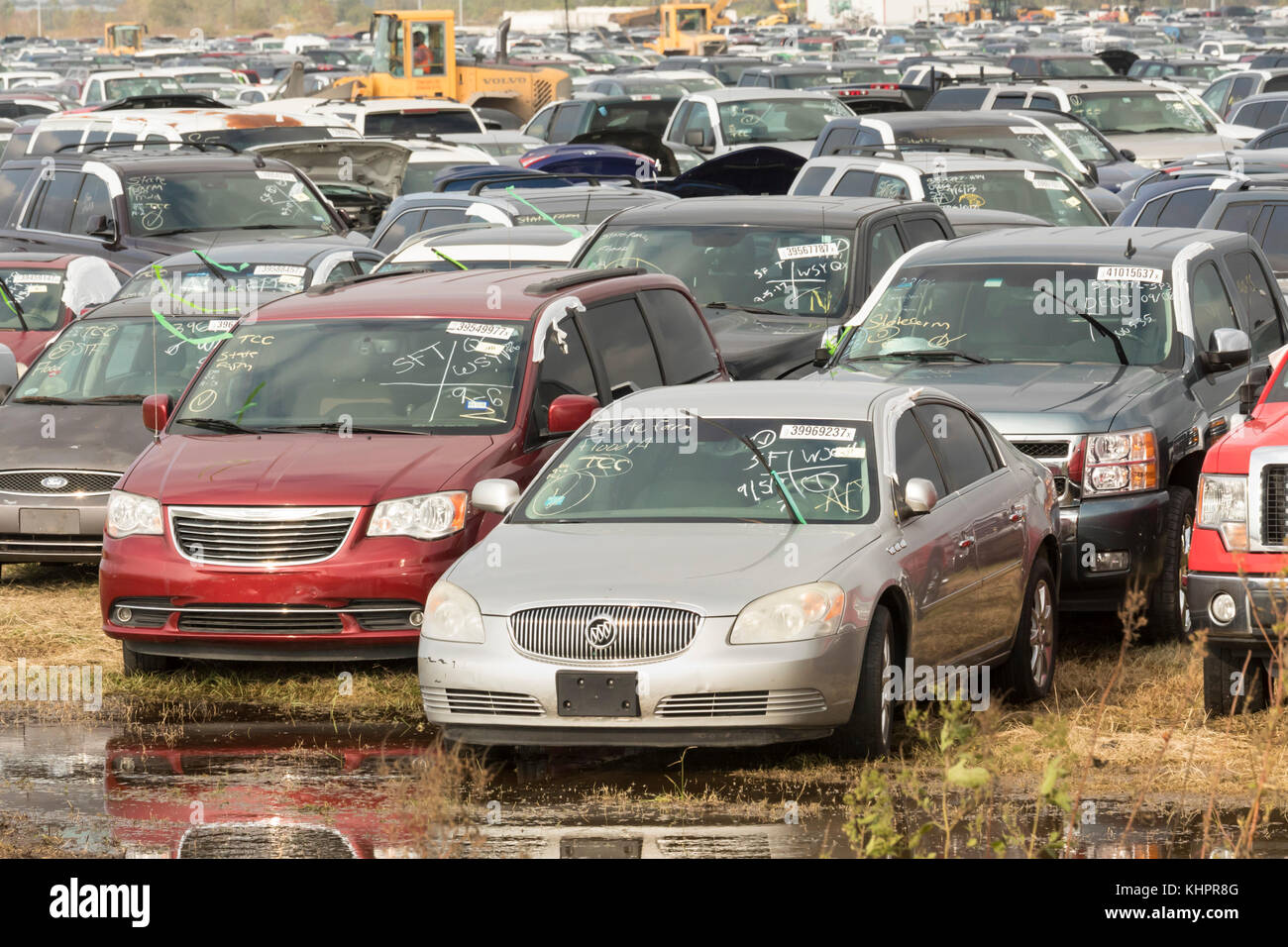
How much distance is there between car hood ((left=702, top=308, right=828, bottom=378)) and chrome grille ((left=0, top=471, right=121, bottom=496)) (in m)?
3.64

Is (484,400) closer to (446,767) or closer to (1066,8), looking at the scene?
(446,767)

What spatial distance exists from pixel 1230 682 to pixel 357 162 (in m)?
17.1

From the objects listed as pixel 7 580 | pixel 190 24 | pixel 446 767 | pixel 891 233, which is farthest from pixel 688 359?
pixel 190 24

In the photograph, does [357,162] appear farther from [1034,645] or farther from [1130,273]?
[1034,645]

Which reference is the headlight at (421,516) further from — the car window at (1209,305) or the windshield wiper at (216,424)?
the car window at (1209,305)

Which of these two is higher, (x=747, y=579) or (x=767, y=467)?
(x=767, y=467)

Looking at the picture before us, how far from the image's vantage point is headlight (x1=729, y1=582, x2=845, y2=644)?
8.24 metres

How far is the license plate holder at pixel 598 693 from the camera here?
8195 millimetres

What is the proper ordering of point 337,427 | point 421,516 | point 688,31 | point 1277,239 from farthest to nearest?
point 688,31 < point 1277,239 < point 337,427 < point 421,516

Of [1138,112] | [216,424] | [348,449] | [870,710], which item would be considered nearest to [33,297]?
[216,424]

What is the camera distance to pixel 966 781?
5.67m

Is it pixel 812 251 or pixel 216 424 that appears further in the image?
pixel 812 251

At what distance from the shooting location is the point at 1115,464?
1091cm

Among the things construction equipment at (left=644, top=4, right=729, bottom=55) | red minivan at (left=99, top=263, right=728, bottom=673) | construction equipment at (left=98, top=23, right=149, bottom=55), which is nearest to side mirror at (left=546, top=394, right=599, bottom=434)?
red minivan at (left=99, top=263, right=728, bottom=673)
